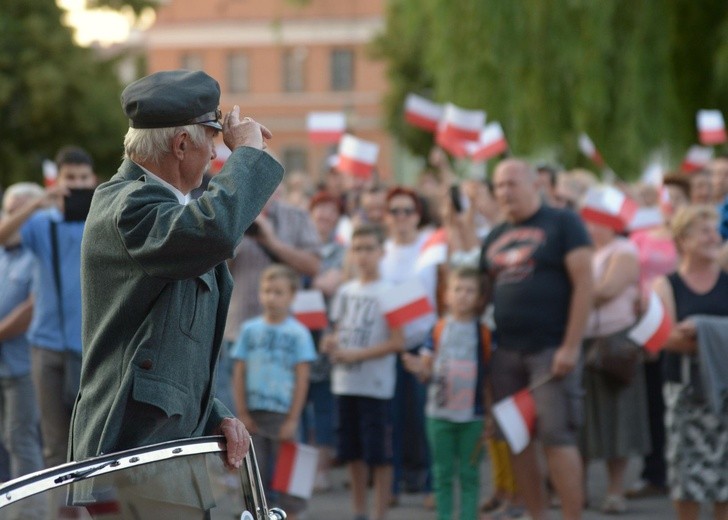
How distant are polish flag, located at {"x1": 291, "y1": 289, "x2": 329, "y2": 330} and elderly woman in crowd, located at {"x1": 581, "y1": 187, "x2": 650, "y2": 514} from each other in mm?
1720

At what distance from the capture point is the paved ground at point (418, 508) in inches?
364

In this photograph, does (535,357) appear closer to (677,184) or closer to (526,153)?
(677,184)

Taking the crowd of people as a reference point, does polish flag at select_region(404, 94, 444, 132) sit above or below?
above

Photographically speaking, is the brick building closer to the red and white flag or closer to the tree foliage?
the tree foliage

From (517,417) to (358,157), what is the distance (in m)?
6.58

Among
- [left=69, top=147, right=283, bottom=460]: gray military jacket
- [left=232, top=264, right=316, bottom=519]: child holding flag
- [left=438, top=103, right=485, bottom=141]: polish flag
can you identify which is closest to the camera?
[left=69, top=147, right=283, bottom=460]: gray military jacket

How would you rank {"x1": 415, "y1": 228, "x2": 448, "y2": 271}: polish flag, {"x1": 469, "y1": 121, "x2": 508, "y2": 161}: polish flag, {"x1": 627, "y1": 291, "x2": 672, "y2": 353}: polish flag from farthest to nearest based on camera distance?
{"x1": 469, "y1": 121, "x2": 508, "y2": 161}: polish flag
{"x1": 415, "y1": 228, "x2": 448, "y2": 271}: polish flag
{"x1": 627, "y1": 291, "x2": 672, "y2": 353}: polish flag

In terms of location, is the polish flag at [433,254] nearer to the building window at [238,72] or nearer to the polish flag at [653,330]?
the polish flag at [653,330]

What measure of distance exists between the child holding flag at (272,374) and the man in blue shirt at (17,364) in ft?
3.91

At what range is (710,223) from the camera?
7.82 meters

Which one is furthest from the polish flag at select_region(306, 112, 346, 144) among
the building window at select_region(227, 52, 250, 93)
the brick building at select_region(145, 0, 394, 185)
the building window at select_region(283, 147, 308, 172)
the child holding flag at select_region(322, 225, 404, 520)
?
the building window at select_region(283, 147, 308, 172)

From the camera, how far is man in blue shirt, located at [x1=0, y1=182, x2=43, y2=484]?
819cm

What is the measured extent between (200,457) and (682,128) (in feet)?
53.9

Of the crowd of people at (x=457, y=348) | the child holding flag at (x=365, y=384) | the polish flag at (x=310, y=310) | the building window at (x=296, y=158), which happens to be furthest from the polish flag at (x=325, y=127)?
the building window at (x=296, y=158)
